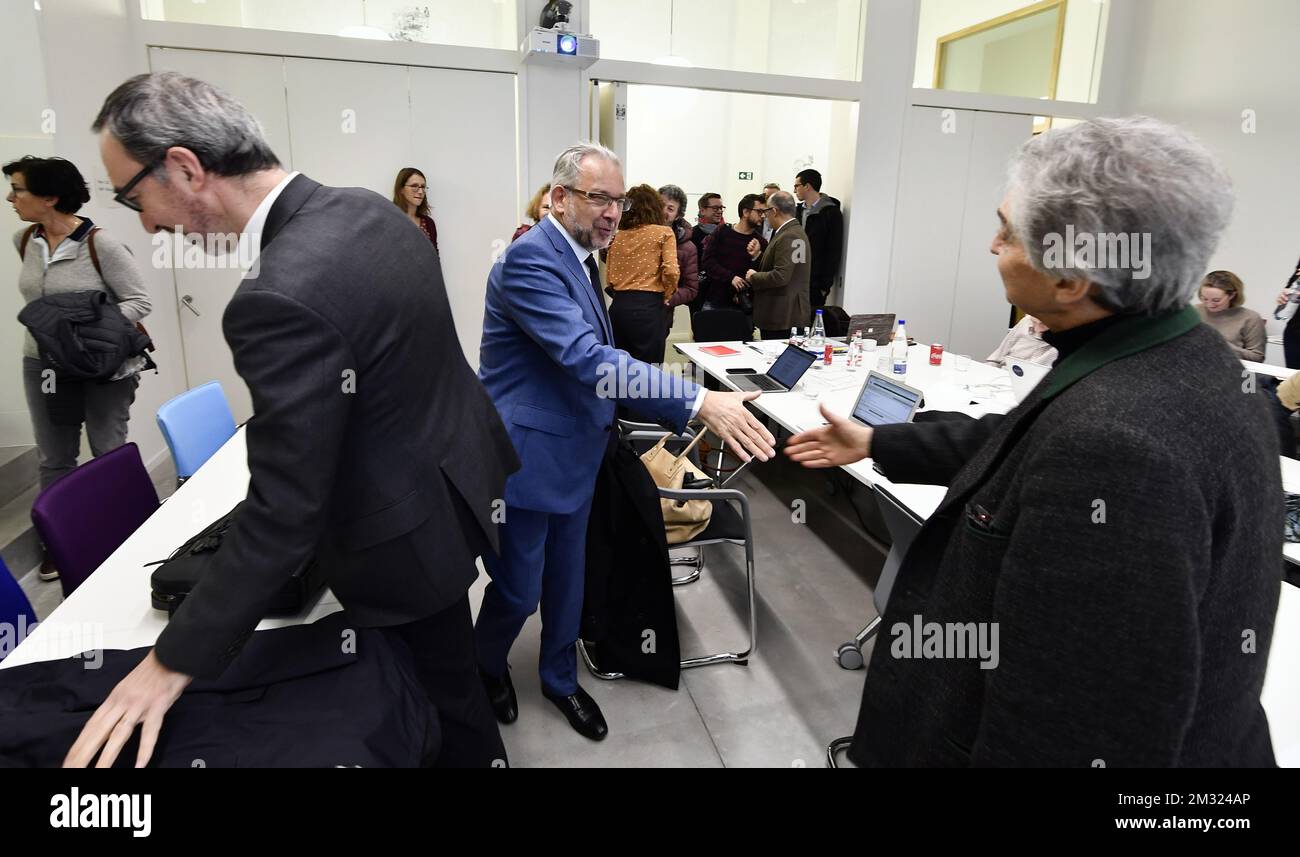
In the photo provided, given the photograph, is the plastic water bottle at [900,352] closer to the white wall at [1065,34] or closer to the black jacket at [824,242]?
the black jacket at [824,242]

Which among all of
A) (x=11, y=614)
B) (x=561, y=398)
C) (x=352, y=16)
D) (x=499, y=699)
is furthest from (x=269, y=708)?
(x=352, y=16)

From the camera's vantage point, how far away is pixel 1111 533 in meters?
0.74

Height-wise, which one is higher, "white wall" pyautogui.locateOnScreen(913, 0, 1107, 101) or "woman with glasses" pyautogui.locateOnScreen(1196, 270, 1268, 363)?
"white wall" pyautogui.locateOnScreen(913, 0, 1107, 101)

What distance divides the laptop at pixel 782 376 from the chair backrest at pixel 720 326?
4.89 feet

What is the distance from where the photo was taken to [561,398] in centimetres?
201

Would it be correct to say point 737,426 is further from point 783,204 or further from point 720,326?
point 783,204

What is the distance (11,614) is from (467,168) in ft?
14.9

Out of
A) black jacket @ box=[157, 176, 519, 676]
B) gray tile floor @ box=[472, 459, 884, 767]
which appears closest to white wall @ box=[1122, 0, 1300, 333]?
gray tile floor @ box=[472, 459, 884, 767]

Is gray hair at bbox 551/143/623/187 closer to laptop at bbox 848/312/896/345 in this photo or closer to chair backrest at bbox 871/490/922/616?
chair backrest at bbox 871/490/922/616

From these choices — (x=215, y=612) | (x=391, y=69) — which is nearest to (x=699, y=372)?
(x=391, y=69)

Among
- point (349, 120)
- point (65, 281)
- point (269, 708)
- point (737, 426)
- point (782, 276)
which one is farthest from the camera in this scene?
point (782, 276)

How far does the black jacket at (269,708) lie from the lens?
40.1 inches

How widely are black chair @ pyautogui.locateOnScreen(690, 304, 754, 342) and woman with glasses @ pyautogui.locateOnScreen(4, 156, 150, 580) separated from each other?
10.9 ft

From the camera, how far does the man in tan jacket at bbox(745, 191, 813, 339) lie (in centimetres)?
549
